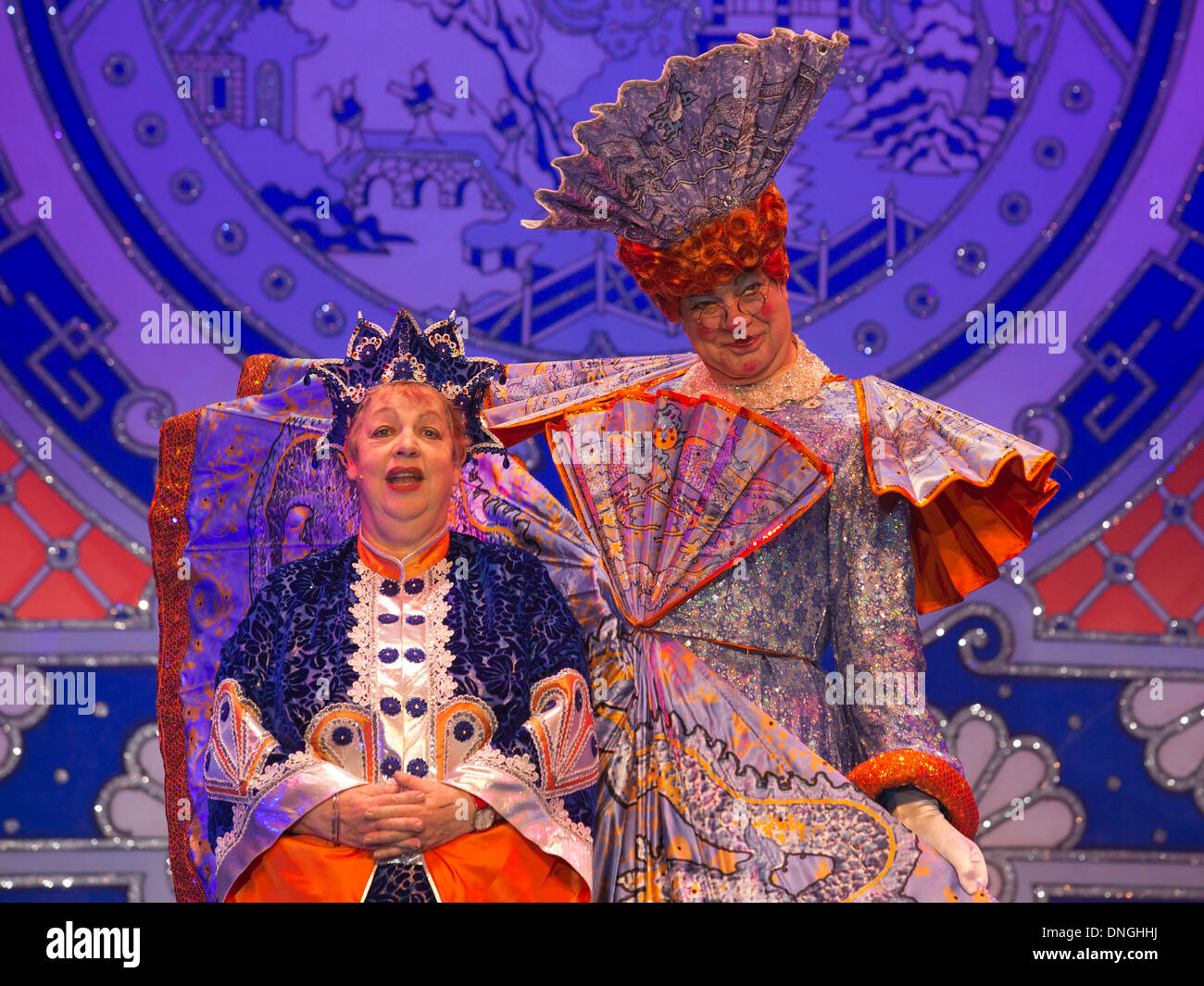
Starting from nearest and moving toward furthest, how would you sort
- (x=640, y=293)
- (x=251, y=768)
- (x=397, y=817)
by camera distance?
(x=397, y=817)
(x=251, y=768)
(x=640, y=293)

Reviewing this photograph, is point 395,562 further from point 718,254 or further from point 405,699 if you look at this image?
point 718,254

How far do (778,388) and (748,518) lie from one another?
37 cm

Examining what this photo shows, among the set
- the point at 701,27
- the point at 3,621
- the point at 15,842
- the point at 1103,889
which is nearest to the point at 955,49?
the point at 701,27

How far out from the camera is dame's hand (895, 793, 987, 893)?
286 centimetres

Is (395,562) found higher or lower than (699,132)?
lower

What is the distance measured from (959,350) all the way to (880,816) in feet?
6.38

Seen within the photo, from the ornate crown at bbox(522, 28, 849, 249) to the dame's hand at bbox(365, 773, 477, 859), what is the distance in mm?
1353
